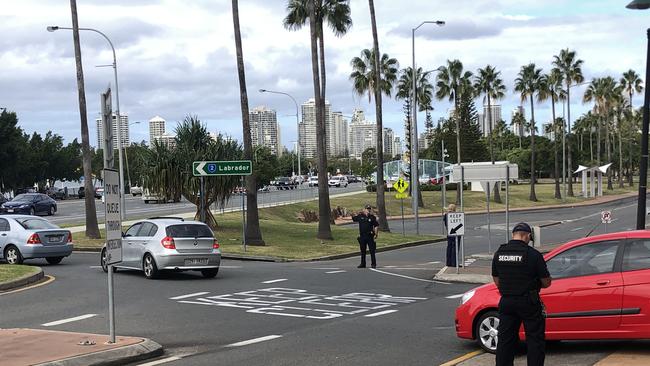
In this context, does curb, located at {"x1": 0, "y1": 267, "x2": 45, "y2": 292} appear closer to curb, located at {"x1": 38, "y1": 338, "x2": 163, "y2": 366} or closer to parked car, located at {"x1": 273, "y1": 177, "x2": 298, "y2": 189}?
curb, located at {"x1": 38, "y1": 338, "x2": 163, "y2": 366}

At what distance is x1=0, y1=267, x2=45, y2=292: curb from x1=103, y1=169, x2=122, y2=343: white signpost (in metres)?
7.75

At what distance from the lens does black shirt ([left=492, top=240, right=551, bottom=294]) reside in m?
7.02

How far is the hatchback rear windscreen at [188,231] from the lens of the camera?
18500mm

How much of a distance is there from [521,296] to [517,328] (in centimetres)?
35

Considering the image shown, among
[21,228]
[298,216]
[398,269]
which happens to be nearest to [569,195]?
[298,216]

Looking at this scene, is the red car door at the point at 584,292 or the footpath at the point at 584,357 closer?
the footpath at the point at 584,357

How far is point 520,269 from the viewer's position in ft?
23.1

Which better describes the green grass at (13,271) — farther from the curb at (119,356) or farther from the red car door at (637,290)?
the red car door at (637,290)

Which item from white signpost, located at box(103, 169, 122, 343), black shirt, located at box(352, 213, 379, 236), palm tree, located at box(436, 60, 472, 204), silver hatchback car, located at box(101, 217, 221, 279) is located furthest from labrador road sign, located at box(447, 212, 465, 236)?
palm tree, located at box(436, 60, 472, 204)

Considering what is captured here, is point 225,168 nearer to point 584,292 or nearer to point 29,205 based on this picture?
point 584,292

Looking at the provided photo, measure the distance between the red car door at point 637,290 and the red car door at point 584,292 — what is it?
74 mm

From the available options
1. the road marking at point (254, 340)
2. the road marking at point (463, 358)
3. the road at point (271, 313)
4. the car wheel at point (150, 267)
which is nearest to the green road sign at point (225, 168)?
the road at point (271, 313)

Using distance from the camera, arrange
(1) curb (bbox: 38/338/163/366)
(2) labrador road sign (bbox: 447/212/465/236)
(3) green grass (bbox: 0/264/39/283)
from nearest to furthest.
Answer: (1) curb (bbox: 38/338/163/366) → (3) green grass (bbox: 0/264/39/283) → (2) labrador road sign (bbox: 447/212/465/236)

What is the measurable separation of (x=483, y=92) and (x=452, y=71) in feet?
20.4
